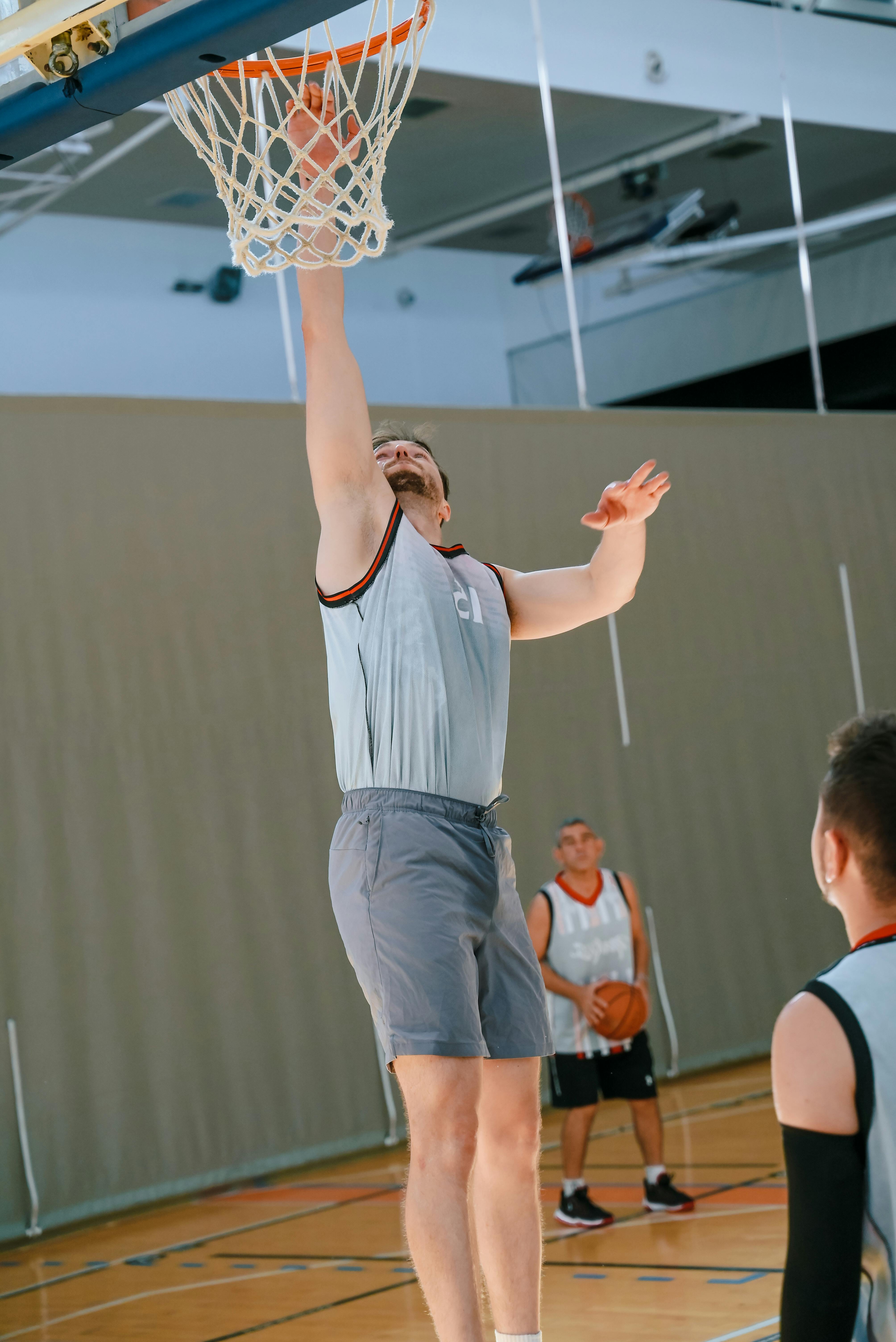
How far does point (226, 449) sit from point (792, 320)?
4.31 metres

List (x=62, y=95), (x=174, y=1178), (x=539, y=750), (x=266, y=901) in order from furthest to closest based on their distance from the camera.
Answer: (x=539, y=750) → (x=266, y=901) → (x=174, y=1178) → (x=62, y=95)

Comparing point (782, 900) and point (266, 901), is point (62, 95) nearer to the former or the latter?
point (266, 901)

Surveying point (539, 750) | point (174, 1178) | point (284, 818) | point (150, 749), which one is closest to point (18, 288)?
point (150, 749)

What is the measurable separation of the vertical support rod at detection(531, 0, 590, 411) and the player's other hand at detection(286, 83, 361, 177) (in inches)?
241

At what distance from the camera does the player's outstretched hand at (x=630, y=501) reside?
2.87 m

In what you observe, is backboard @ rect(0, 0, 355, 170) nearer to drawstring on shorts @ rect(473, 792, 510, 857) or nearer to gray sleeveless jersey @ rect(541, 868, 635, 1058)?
drawstring on shorts @ rect(473, 792, 510, 857)

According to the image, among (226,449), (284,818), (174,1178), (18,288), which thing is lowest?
(174,1178)

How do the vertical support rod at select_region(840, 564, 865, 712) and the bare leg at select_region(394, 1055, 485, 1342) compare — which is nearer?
the bare leg at select_region(394, 1055, 485, 1342)

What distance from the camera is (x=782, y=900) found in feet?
31.1

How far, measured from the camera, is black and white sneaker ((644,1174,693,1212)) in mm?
5918

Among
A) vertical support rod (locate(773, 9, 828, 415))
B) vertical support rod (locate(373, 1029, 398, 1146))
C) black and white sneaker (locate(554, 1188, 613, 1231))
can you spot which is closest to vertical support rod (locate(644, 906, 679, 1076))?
vertical support rod (locate(373, 1029, 398, 1146))

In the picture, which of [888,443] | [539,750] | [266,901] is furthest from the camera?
[888,443]

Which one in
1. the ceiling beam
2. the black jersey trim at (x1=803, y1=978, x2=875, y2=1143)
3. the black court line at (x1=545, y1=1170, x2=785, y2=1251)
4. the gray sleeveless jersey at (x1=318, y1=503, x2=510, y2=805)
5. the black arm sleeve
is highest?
the ceiling beam

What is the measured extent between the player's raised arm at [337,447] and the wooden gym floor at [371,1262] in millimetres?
2596
